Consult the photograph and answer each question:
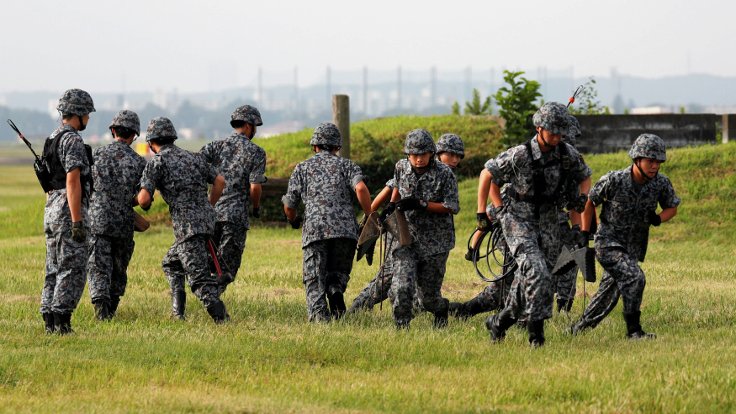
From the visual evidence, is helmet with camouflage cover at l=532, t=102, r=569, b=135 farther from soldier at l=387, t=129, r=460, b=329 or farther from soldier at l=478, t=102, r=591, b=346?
soldier at l=387, t=129, r=460, b=329

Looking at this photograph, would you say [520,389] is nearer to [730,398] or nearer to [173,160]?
[730,398]

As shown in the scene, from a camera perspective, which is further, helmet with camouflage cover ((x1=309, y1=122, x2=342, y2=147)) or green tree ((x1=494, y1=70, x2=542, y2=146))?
green tree ((x1=494, y1=70, x2=542, y2=146))

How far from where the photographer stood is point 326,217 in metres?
12.3

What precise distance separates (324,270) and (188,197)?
1460mm

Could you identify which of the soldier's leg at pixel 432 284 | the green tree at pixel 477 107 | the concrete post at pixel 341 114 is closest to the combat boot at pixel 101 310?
the soldier's leg at pixel 432 284

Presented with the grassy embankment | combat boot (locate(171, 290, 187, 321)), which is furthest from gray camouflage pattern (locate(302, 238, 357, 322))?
combat boot (locate(171, 290, 187, 321))

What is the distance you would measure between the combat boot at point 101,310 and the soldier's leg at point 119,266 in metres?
0.14

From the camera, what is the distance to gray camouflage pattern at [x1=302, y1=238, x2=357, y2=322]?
1238cm

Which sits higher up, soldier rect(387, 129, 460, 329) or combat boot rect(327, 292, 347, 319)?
soldier rect(387, 129, 460, 329)

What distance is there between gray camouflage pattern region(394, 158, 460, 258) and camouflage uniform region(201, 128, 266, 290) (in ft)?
5.90

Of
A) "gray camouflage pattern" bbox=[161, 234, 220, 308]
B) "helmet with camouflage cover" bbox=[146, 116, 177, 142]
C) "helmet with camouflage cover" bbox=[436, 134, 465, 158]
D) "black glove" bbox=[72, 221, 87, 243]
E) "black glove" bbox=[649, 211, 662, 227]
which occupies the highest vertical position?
"helmet with camouflage cover" bbox=[146, 116, 177, 142]

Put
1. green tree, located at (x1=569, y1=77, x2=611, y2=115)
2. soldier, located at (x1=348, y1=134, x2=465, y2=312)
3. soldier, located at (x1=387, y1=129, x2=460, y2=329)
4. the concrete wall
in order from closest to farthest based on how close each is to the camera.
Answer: soldier, located at (x1=387, y1=129, x2=460, y2=329) → soldier, located at (x1=348, y1=134, x2=465, y2=312) → the concrete wall → green tree, located at (x1=569, y1=77, x2=611, y2=115)

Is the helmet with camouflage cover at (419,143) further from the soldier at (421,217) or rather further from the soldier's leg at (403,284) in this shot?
the soldier's leg at (403,284)

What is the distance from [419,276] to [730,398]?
394 cm
